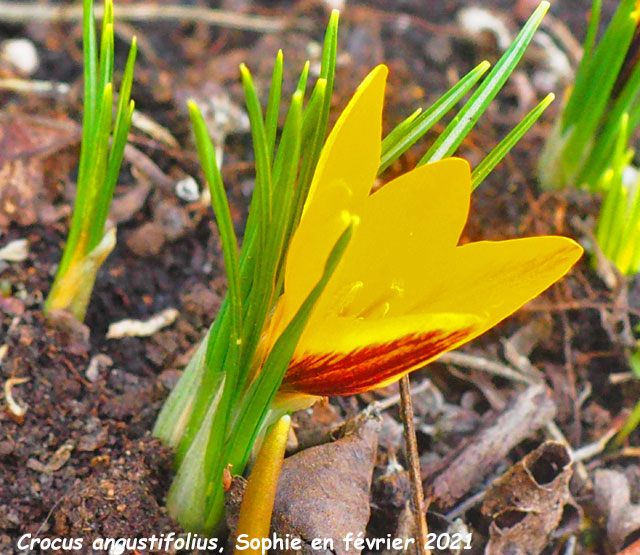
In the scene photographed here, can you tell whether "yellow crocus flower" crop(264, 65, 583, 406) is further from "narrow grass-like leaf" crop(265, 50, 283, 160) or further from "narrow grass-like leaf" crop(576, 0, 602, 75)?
"narrow grass-like leaf" crop(576, 0, 602, 75)

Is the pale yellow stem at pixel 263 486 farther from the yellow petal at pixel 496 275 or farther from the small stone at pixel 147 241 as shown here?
the small stone at pixel 147 241

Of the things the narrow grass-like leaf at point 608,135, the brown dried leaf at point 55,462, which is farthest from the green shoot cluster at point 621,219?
the brown dried leaf at point 55,462

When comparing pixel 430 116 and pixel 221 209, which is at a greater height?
pixel 430 116

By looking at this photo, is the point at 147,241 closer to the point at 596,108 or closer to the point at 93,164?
the point at 93,164

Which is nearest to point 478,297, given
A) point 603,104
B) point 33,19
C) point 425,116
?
point 425,116

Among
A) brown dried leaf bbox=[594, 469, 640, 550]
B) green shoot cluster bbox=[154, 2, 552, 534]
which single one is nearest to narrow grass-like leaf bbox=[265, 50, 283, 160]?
green shoot cluster bbox=[154, 2, 552, 534]

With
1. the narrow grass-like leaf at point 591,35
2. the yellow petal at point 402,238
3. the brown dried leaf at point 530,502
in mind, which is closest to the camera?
the yellow petal at point 402,238

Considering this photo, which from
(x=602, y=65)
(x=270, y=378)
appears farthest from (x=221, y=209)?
(x=602, y=65)
